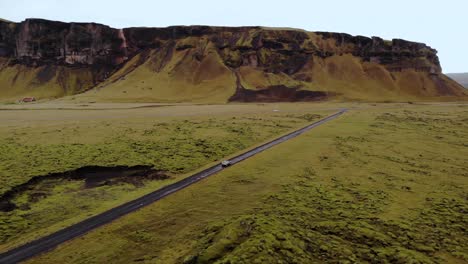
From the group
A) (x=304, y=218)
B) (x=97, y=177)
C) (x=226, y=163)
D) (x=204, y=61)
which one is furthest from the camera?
(x=204, y=61)

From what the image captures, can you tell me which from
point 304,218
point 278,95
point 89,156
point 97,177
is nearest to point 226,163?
point 97,177

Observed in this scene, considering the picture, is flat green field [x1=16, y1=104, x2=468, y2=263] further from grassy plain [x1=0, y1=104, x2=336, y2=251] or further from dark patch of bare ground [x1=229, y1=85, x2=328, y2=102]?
dark patch of bare ground [x1=229, y1=85, x2=328, y2=102]

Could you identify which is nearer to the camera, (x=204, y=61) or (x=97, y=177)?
(x=97, y=177)

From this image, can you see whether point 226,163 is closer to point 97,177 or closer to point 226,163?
point 226,163

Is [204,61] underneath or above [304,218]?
above

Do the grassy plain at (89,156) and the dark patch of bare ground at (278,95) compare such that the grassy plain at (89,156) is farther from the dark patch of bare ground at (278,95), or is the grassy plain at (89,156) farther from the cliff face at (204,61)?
the cliff face at (204,61)

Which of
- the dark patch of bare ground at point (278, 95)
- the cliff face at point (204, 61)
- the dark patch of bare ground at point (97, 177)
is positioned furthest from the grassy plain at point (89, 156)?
the cliff face at point (204, 61)

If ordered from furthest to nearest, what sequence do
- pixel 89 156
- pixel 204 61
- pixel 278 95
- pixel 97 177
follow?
pixel 204 61
pixel 278 95
pixel 89 156
pixel 97 177
